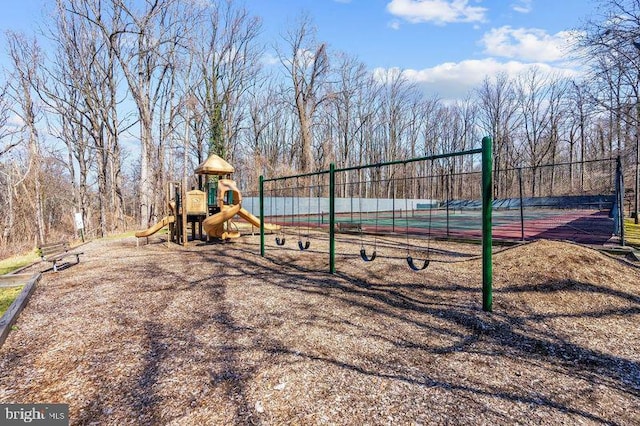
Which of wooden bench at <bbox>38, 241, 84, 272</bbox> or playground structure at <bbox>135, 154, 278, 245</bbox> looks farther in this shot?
playground structure at <bbox>135, 154, 278, 245</bbox>

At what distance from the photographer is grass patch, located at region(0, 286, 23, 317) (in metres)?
4.50

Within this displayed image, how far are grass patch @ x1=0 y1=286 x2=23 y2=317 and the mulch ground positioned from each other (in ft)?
0.94

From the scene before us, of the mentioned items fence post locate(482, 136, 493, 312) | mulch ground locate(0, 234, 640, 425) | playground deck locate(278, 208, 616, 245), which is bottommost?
mulch ground locate(0, 234, 640, 425)

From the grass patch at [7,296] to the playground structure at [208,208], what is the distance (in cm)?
410

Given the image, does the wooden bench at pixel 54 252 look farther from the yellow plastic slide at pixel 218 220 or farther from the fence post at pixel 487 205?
the fence post at pixel 487 205

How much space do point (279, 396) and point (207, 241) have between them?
8707mm

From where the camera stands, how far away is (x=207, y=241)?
33.8 ft

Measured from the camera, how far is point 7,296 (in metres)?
5.00

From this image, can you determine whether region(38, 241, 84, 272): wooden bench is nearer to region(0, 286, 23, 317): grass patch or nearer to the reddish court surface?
region(0, 286, 23, 317): grass patch

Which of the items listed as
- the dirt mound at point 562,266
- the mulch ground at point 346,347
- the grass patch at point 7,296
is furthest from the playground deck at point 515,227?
the grass patch at point 7,296

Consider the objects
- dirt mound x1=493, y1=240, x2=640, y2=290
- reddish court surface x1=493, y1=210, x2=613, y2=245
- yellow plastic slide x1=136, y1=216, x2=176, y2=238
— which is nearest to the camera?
dirt mound x1=493, y1=240, x2=640, y2=290

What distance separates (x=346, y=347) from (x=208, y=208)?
891 cm

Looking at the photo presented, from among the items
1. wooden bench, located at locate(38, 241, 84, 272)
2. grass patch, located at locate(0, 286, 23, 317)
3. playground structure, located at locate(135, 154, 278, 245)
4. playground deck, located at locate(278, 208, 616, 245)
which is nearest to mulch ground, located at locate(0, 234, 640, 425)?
grass patch, located at locate(0, 286, 23, 317)

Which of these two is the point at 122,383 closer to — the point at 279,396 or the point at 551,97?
the point at 279,396
